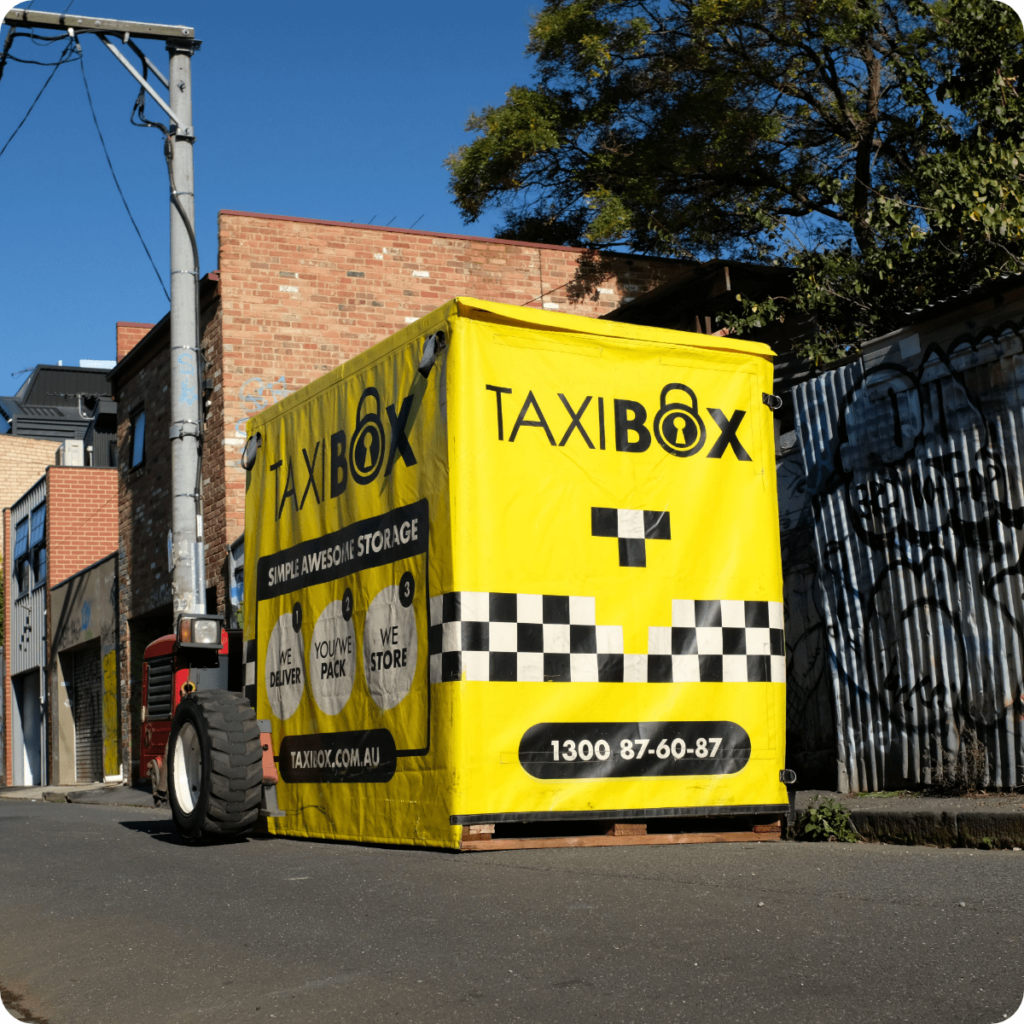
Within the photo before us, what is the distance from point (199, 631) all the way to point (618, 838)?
413 cm

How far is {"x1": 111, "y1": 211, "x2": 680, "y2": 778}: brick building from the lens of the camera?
16812 millimetres

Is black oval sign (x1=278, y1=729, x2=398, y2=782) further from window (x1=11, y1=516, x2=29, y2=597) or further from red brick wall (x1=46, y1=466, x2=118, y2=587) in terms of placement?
window (x1=11, y1=516, x2=29, y2=597)

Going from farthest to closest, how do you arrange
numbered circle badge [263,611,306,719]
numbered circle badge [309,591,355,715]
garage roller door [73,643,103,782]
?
1. garage roller door [73,643,103,782]
2. numbered circle badge [263,611,306,719]
3. numbered circle badge [309,591,355,715]

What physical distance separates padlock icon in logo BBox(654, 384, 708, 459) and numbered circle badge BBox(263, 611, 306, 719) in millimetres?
2710

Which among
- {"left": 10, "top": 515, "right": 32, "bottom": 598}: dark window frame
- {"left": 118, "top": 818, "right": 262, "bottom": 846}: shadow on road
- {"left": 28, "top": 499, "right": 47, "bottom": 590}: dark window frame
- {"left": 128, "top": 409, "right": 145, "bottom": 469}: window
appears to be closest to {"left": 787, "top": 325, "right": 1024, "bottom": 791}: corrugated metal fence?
{"left": 118, "top": 818, "right": 262, "bottom": 846}: shadow on road

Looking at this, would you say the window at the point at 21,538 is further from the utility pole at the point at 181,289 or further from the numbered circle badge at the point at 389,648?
the numbered circle badge at the point at 389,648

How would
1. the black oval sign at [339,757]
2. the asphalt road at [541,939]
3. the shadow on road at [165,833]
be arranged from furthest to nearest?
the shadow on road at [165,833]
the black oval sign at [339,757]
the asphalt road at [541,939]

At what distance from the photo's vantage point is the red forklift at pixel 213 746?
7758 mm

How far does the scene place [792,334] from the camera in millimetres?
15703

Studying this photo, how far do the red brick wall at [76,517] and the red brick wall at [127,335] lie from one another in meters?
7.52

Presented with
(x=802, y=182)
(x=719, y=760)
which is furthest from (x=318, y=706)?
(x=802, y=182)

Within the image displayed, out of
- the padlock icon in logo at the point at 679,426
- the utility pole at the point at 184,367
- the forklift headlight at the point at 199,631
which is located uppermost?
the utility pole at the point at 184,367

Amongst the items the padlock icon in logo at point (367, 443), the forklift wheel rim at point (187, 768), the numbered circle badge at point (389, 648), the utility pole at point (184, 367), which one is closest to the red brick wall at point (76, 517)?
the utility pole at point (184, 367)

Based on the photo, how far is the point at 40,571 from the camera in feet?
103
